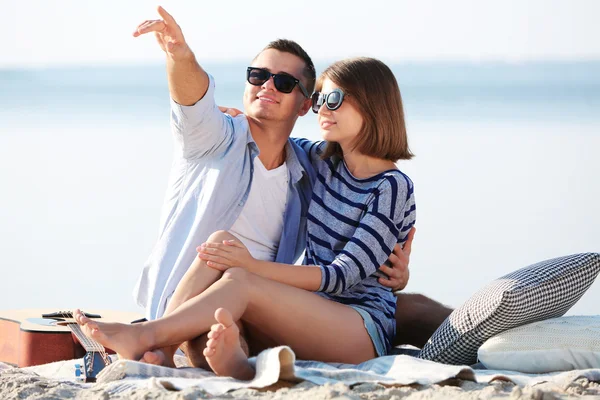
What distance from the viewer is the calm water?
291 inches

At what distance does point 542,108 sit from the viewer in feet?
59.9

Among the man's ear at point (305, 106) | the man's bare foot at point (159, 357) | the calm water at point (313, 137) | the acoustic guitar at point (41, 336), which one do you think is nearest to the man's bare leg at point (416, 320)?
the man's ear at point (305, 106)

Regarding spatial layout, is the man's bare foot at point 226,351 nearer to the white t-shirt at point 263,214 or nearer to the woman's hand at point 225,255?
A: the woman's hand at point 225,255

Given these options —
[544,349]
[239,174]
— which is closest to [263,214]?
[239,174]

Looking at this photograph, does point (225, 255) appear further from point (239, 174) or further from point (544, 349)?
point (544, 349)

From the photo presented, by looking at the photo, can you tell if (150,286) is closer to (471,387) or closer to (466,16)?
(471,387)

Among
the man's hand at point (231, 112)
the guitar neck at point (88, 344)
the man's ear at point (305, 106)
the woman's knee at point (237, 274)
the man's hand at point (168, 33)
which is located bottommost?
the guitar neck at point (88, 344)

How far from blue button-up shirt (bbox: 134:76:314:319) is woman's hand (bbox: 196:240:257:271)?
385 millimetres

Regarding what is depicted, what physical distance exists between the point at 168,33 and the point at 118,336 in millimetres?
1234

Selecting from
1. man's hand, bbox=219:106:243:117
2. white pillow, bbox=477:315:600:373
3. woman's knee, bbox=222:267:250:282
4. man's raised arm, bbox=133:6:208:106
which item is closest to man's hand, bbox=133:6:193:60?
man's raised arm, bbox=133:6:208:106

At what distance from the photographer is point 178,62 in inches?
161

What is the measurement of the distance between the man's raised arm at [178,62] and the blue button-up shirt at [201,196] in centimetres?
5

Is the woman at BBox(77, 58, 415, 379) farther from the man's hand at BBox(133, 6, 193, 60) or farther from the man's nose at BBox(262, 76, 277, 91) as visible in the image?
the man's hand at BBox(133, 6, 193, 60)

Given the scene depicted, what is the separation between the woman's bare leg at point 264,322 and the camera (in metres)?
3.59
